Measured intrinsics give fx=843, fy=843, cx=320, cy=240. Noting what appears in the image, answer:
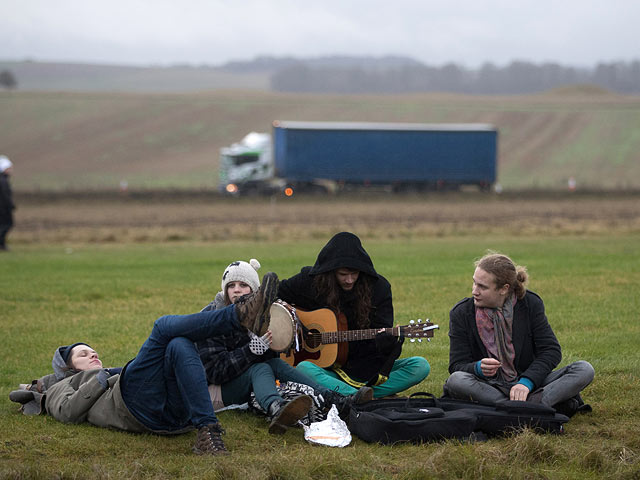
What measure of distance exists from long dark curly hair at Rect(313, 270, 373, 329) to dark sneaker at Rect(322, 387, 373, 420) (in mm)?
633

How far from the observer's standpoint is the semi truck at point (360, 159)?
1708 inches

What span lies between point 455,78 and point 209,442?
558ft

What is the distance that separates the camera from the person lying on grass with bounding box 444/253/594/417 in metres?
6.14

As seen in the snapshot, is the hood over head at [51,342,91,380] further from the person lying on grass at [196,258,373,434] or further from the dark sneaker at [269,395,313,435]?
the dark sneaker at [269,395,313,435]

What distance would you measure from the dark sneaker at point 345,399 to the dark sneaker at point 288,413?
12.9 inches

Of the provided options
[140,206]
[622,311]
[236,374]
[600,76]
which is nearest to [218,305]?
[236,374]

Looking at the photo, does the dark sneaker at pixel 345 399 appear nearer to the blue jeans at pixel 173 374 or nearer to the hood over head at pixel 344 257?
the hood over head at pixel 344 257

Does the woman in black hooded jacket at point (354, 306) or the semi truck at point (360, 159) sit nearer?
the woman in black hooded jacket at point (354, 306)

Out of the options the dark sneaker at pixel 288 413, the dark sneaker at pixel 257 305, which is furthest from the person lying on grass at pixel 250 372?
the dark sneaker at pixel 257 305

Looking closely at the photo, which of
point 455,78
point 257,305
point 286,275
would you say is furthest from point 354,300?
point 455,78

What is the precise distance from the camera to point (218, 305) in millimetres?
6426

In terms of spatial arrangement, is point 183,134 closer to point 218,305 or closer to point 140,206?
point 140,206

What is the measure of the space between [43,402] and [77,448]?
1036mm

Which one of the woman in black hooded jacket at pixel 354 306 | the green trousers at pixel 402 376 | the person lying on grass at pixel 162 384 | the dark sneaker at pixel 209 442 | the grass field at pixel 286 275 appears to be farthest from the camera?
the green trousers at pixel 402 376
